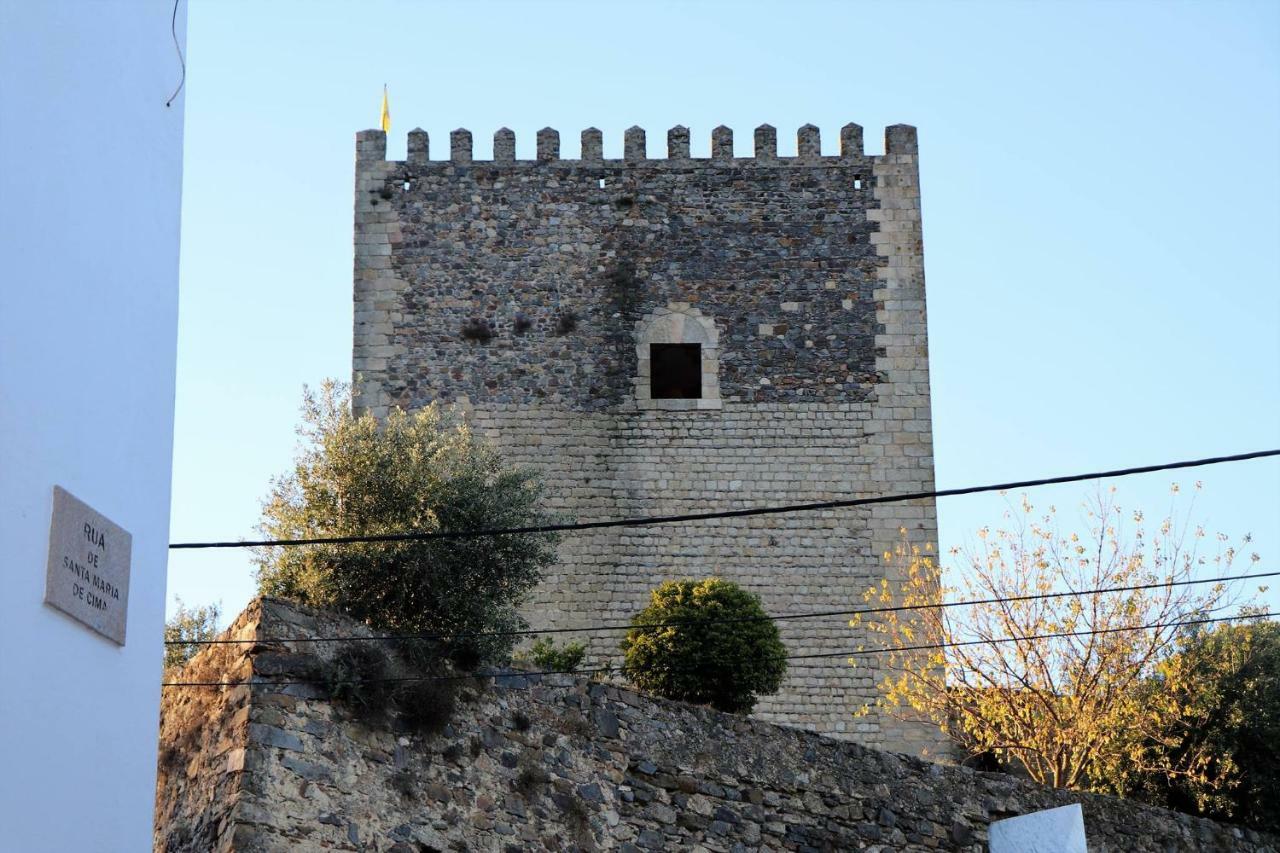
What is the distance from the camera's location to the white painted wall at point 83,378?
7578 millimetres

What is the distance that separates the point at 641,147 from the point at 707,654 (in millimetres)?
8637

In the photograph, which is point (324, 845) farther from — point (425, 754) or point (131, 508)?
point (131, 508)

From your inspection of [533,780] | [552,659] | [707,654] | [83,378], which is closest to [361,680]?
[533,780]

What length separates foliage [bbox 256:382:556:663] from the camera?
555 inches

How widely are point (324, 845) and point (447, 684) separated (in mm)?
1667

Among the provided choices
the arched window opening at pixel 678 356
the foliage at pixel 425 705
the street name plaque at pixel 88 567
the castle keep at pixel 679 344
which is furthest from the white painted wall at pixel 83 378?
the arched window opening at pixel 678 356

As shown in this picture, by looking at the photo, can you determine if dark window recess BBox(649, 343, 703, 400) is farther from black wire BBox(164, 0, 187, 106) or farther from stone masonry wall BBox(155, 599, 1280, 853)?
black wire BBox(164, 0, 187, 106)

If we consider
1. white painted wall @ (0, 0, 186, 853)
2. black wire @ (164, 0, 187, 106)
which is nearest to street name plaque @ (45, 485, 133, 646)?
white painted wall @ (0, 0, 186, 853)

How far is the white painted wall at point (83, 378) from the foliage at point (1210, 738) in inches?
458

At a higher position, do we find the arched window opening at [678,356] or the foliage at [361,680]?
the arched window opening at [678,356]

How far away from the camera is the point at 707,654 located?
16.0 meters

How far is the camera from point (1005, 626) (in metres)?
18.1

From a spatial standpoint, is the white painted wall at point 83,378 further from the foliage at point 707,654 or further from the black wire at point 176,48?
the foliage at point 707,654

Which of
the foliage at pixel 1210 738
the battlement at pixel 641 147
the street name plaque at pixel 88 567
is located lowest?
the foliage at pixel 1210 738
